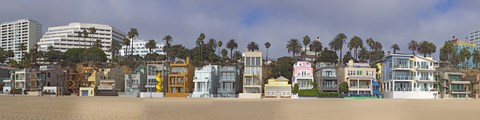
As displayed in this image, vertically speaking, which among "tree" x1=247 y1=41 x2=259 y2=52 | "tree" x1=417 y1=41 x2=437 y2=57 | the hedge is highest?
"tree" x1=247 y1=41 x2=259 y2=52

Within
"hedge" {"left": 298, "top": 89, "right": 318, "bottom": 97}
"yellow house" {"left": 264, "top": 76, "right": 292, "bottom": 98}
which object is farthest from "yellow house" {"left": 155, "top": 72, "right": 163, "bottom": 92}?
"hedge" {"left": 298, "top": 89, "right": 318, "bottom": 97}

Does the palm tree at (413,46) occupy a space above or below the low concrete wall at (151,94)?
above

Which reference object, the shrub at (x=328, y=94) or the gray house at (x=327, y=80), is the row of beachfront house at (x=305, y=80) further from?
the shrub at (x=328, y=94)

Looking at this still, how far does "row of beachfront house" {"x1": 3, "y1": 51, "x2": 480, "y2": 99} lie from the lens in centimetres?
7406

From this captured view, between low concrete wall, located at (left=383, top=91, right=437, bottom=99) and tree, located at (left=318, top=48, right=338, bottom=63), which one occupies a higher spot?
tree, located at (left=318, top=48, right=338, bottom=63)

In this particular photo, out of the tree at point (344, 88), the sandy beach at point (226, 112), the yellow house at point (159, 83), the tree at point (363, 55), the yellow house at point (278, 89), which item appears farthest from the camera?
the tree at point (363, 55)

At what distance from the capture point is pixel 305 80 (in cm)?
7650

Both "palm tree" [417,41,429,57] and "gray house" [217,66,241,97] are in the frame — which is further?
"palm tree" [417,41,429,57]

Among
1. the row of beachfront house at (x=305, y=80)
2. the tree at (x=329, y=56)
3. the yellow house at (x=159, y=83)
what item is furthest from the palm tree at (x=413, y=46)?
the yellow house at (x=159, y=83)

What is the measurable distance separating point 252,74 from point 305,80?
9.06 metres

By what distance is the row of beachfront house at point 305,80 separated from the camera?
7406 cm

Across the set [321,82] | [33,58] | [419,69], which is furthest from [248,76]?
[33,58]

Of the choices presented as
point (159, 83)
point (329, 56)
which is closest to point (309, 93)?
point (159, 83)

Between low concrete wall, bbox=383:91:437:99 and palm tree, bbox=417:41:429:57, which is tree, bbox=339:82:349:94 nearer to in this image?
low concrete wall, bbox=383:91:437:99
